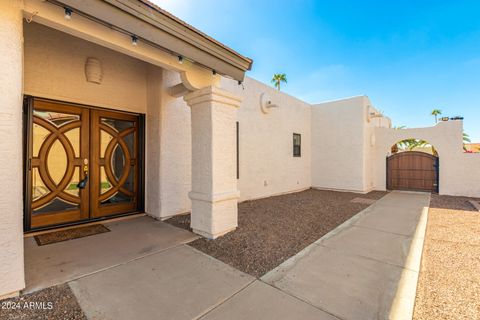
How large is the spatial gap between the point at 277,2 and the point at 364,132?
6784 millimetres

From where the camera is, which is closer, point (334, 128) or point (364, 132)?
point (364, 132)

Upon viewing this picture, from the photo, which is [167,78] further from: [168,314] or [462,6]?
[462,6]

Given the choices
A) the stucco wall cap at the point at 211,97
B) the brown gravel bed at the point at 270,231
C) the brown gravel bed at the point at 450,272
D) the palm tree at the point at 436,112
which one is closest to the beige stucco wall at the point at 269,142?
the brown gravel bed at the point at 270,231

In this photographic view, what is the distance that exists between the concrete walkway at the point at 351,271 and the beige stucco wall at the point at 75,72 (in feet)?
16.3

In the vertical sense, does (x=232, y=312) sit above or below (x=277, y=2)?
below

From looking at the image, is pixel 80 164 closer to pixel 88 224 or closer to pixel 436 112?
pixel 88 224

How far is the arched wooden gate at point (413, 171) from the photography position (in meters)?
9.83

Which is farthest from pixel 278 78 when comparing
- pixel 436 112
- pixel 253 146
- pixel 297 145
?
pixel 436 112

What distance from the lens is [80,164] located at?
175 inches

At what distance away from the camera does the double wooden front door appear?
4001 mm

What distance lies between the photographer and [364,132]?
970 centimetres

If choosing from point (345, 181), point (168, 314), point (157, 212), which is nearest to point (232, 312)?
point (168, 314)

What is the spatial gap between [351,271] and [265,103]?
253 inches

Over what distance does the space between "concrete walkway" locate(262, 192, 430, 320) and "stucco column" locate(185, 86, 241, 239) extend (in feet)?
5.08
